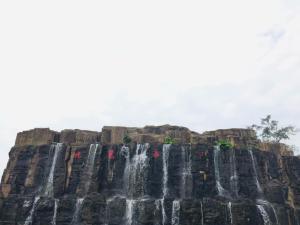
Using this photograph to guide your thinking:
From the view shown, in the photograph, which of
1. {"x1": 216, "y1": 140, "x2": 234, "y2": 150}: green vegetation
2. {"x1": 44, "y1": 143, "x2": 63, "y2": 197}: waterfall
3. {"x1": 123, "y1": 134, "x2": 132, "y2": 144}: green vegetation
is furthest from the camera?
{"x1": 123, "y1": 134, "x2": 132, "y2": 144}: green vegetation

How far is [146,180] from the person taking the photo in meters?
42.2

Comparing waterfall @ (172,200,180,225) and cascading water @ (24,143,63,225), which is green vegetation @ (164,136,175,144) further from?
cascading water @ (24,143,63,225)

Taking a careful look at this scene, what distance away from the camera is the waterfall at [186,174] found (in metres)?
41.6

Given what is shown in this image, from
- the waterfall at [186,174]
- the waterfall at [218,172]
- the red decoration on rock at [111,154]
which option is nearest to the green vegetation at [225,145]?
the waterfall at [218,172]

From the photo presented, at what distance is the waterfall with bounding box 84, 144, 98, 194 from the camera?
137 feet

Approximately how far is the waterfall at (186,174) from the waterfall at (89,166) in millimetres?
10650

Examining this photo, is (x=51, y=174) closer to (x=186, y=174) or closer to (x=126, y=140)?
(x=126, y=140)

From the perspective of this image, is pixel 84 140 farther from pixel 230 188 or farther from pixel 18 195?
pixel 230 188

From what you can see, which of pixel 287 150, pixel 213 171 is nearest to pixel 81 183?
pixel 213 171

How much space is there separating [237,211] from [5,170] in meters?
28.5

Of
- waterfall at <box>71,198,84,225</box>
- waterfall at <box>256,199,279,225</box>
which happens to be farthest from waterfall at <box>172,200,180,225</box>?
waterfall at <box>71,198,84,225</box>

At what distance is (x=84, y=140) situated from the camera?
46.6m

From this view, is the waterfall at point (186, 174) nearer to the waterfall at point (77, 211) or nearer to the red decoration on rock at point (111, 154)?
the red decoration on rock at point (111, 154)

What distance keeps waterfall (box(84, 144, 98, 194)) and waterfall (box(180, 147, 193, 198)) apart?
10650 millimetres
